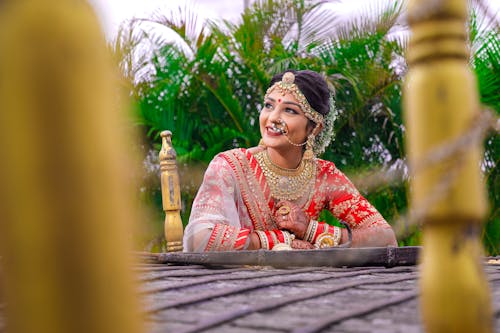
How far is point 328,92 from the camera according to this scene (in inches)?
145

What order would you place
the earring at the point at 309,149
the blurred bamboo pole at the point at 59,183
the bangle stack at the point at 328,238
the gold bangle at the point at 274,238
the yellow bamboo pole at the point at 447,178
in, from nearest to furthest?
the blurred bamboo pole at the point at 59,183 → the yellow bamboo pole at the point at 447,178 → the gold bangle at the point at 274,238 → the bangle stack at the point at 328,238 → the earring at the point at 309,149

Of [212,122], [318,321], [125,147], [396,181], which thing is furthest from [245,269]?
[212,122]

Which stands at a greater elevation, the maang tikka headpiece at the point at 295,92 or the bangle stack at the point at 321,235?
the maang tikka headpiece at the point at 295,92

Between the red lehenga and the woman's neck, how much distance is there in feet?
0.28

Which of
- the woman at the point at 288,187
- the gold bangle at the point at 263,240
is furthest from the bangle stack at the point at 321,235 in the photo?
the gold bangle at the point at 263,240

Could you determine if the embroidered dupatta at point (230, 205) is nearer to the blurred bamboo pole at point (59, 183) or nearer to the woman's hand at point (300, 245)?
the woman's hand at point (300, 245)

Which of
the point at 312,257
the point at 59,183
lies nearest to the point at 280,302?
the point at 59,183

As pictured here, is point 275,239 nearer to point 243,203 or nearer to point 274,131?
point 243,203

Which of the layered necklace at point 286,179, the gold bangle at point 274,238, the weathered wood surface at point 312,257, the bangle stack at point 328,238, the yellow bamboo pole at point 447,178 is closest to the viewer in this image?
the yellow bamboo pole at point 447,178

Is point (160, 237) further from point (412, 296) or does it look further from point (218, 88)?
point (412, 296)

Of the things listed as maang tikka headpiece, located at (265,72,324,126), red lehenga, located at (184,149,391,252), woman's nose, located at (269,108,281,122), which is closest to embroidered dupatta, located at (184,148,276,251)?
red lehenga, located at (184,149,391,252)

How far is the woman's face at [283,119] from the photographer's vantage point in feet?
11.6

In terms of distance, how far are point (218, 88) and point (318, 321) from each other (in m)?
5.51

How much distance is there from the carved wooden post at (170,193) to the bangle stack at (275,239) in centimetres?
48
